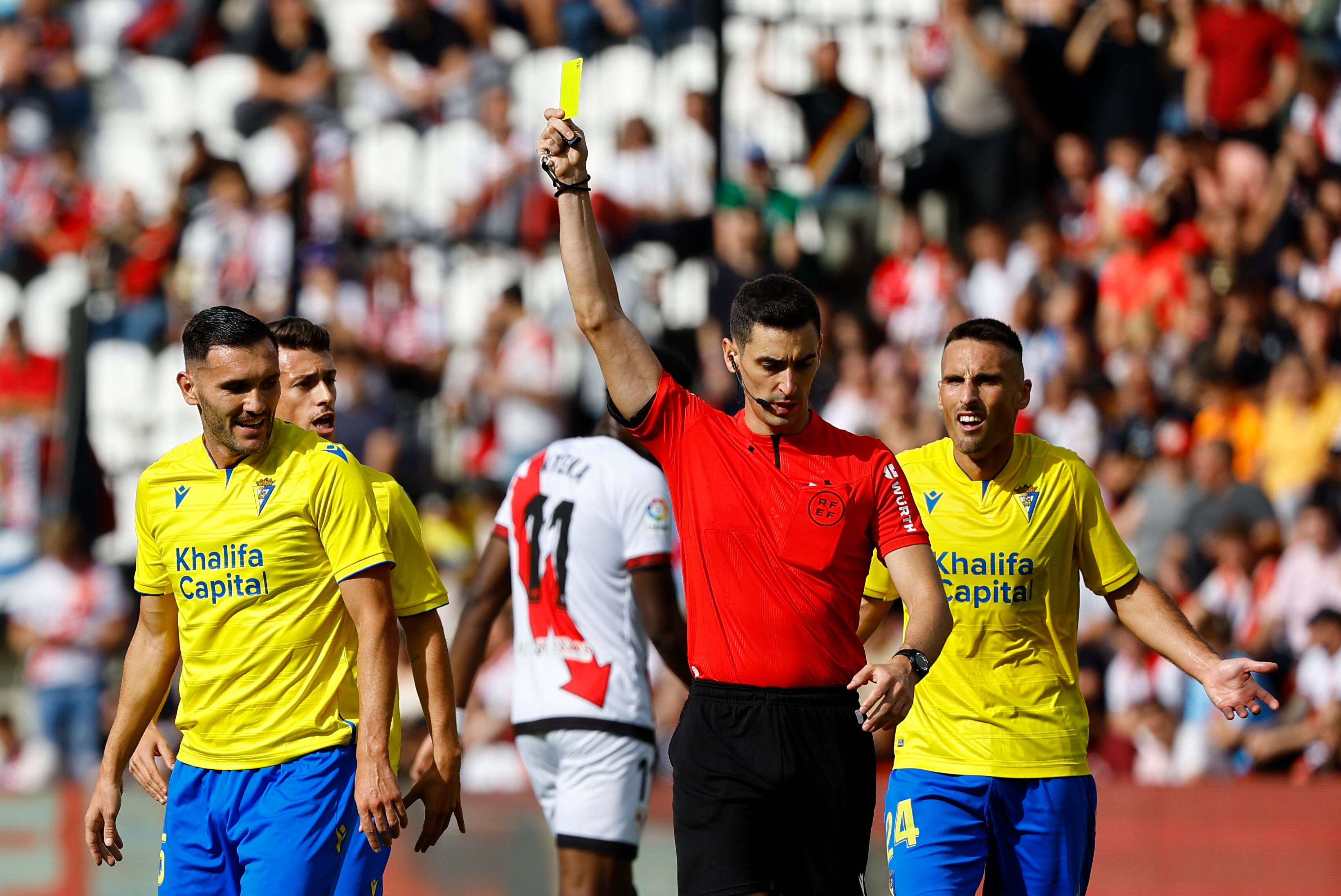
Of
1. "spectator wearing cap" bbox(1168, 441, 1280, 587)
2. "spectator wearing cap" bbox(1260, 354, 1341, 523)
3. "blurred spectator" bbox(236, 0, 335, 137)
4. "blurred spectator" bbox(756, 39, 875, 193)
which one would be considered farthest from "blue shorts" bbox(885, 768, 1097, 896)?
"blurred spectator" bbox(236, 0, 335, 137)

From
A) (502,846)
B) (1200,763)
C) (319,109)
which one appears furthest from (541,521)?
(319,109)

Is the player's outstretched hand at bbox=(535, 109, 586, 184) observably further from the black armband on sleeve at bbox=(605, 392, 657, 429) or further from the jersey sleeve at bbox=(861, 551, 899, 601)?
the jersey sleeve at bbox=(861, 551, 899, 601)

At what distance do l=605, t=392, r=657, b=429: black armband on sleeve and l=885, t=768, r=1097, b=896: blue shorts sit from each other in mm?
1773

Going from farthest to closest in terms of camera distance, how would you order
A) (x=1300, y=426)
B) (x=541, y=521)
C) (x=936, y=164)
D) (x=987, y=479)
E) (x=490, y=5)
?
(x=490, y=5) → (x=936, y=164) → (x=1300, y=426) → (x=541, y=521) → (x=987, y=479)

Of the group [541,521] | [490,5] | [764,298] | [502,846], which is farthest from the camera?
[490,5]

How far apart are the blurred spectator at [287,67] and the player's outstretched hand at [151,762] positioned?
11061 mm

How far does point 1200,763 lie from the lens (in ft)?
35.5

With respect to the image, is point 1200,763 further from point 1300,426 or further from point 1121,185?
point 1121,185

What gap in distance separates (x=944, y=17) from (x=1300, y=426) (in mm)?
5713

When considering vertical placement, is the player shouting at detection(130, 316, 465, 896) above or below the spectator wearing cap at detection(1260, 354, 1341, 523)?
below

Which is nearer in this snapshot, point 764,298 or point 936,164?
point 764,298

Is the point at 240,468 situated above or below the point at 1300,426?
below

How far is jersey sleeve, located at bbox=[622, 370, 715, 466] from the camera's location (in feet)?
18.4

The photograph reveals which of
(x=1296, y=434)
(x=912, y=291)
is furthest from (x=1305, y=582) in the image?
(x=912, y=291)
